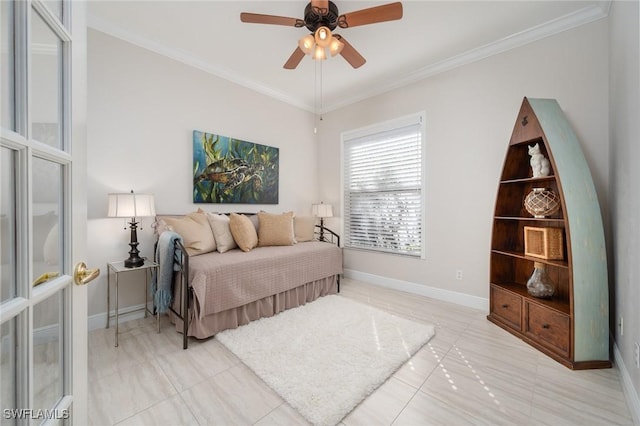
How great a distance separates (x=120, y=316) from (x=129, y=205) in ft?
3.66

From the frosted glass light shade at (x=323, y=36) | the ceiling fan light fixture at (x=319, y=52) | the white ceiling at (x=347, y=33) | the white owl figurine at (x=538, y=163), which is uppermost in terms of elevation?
the white ceiling at (x=347, y=33)

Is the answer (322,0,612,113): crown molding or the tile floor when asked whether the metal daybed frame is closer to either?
the tile floor

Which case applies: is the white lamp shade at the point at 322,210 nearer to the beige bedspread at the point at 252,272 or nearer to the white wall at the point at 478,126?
the beige bedspread at the point at 252,272

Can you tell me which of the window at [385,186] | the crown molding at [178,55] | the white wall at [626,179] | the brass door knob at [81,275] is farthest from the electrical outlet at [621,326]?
the crown molding at [178,55]

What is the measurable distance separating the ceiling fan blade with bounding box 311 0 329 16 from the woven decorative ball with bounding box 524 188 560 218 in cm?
227

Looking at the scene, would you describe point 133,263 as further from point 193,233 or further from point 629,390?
point 629,390

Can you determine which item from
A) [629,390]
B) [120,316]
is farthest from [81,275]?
[629,390]

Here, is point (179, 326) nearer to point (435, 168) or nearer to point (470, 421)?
point (470, 421)

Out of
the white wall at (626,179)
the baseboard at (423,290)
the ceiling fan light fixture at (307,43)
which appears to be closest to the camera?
the white wall at (626,179)

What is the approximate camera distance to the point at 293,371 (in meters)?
1.76

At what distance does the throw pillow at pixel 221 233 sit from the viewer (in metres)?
2.76

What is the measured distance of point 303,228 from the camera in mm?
3578

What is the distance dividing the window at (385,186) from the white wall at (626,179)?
1.64m

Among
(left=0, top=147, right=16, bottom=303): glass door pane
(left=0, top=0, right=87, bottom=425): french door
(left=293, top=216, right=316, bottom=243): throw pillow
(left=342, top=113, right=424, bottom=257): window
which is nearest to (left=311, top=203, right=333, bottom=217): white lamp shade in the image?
Answer: (left=342, top=113, right=424, bottom=257): window
